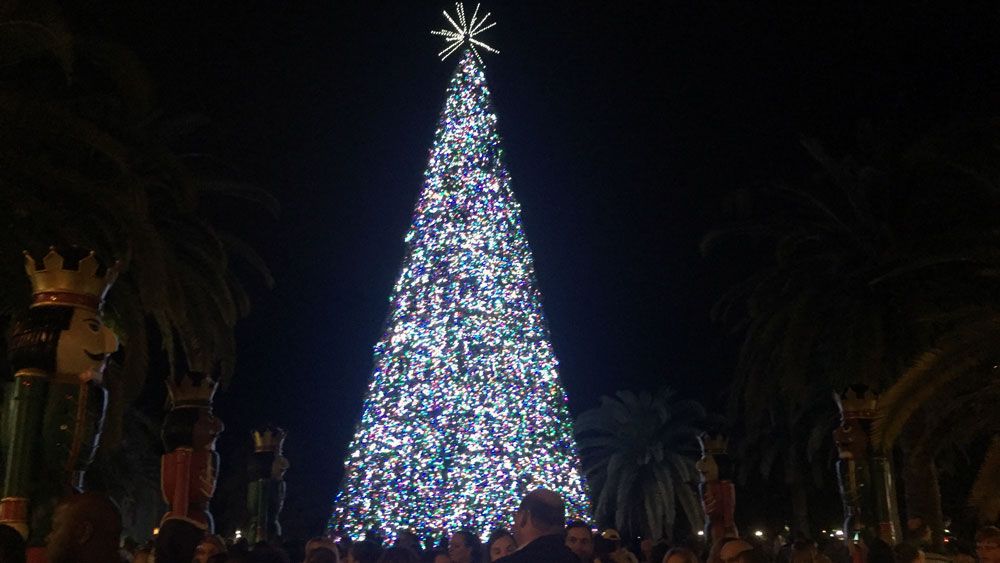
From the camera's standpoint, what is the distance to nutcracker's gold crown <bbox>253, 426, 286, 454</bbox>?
1425 centimetres

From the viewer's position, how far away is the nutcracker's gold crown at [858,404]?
1295 centimetres

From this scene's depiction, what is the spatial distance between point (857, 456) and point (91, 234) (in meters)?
9.04

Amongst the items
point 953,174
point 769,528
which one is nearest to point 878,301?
point 953,174

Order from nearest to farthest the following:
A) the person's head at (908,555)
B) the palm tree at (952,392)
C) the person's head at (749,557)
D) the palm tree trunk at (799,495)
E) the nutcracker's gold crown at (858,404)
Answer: the person's head at (749,557) < the person's head at (908,555) < the palm tree at (952,392) < the nutcracker's gold crown at (858,404) < the palm tree trunk at (799,495)

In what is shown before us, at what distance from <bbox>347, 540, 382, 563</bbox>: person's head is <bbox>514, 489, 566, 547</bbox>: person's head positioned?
291 cm

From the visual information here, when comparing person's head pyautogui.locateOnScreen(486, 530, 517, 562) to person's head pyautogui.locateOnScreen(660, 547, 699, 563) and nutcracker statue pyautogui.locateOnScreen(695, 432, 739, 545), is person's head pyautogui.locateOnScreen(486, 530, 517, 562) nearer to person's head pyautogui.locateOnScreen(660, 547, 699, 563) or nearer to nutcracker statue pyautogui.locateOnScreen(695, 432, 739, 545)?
person's head pyautogui.locateOnScreen(660, 547, 699, 563)

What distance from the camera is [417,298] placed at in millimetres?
23438

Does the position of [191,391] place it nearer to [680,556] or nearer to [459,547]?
[459,547]

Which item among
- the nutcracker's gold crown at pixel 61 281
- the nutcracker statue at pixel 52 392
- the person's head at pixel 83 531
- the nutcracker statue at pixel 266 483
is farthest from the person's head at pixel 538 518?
the nutcracker statue at pixel 266 483

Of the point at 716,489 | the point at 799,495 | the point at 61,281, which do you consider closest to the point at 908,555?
the point at 61,281

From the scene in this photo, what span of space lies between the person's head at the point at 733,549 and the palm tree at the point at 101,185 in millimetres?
6442

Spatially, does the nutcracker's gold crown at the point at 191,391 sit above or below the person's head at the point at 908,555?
above

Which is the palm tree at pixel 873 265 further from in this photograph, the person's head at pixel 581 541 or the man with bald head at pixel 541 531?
the man with bald head at pixel 541 531

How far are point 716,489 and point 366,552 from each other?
835 centimetres
